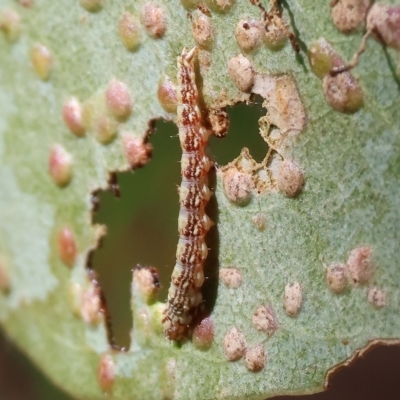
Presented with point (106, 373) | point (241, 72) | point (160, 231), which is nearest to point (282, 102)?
point (241, 72)

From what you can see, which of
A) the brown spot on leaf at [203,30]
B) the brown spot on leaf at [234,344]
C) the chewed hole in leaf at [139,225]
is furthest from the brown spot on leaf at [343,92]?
the brown spot on leaf at [234,344]

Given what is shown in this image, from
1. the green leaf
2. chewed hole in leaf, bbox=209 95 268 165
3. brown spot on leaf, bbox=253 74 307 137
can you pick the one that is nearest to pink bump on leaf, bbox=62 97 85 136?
the green leaf

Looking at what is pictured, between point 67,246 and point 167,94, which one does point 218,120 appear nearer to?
point 167,94

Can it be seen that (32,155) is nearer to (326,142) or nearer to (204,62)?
(204,62)

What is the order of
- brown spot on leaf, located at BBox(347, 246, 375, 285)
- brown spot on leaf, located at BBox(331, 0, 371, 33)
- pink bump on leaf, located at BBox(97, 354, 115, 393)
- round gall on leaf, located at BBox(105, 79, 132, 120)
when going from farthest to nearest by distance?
pink bump on leaf, located at BBox(97, 354, 115, 393), round gall on leaf, located at BBox(105, 79, 132, 120), brown spot on leaf, located at BBox(347, 246, 375, 285), brown spot on leaf, located at BBox(331, 0, 371, 33)

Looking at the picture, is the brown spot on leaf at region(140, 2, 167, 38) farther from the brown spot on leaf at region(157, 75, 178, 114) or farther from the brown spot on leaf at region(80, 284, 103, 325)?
the brown spot on leaf at region(80, 284, 103, 325)

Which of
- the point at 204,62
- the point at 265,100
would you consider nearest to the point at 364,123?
the point at 265,100
